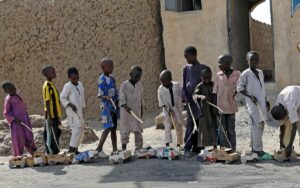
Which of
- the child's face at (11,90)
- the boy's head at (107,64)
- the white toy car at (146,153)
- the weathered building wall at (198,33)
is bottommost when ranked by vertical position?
the white toy car at (146,153)

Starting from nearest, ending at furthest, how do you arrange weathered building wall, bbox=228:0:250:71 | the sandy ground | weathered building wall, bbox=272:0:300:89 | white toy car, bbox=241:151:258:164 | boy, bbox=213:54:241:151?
1. the sandy ground
2. white toy car, bbox=241:151:258:164
3. boy, bbox=213:54:241:151
4. weathered building wall, bbox=272:0:300:89
5. weathered building wall, bbox=228:0:250:71

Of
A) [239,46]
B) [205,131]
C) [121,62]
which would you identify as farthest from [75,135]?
[239,46]

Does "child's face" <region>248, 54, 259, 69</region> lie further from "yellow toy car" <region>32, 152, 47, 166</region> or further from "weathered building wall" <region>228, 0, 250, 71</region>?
"weathered building wall" <region>228, 0, 250, 71</region>

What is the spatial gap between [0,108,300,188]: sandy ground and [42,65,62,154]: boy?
0.55m

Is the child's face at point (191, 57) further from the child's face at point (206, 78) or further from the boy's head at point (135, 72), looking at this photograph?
the boy's head at point (135, 72)

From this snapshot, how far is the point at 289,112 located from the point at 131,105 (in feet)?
7.59

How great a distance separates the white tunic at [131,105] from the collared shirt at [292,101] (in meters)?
2.10

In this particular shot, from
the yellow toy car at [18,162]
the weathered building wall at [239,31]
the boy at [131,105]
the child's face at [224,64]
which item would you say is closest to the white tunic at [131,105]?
the boy at [131,105]

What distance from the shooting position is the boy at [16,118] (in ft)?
26.0

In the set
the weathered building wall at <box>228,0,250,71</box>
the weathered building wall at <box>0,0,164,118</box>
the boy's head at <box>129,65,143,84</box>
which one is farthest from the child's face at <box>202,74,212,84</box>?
the weathered building wall at <box>0,0,164,118</box>

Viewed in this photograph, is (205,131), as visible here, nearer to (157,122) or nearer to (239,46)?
(157,122)

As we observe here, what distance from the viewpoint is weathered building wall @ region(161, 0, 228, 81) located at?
11.2 meters

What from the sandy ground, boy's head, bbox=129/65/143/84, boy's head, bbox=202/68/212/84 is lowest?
the sandy ground

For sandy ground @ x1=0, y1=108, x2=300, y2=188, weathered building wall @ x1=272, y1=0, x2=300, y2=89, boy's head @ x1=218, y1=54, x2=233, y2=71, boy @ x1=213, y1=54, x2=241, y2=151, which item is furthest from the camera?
weathered building wall @ x1=272, y1=0, x2=300, y2=89
